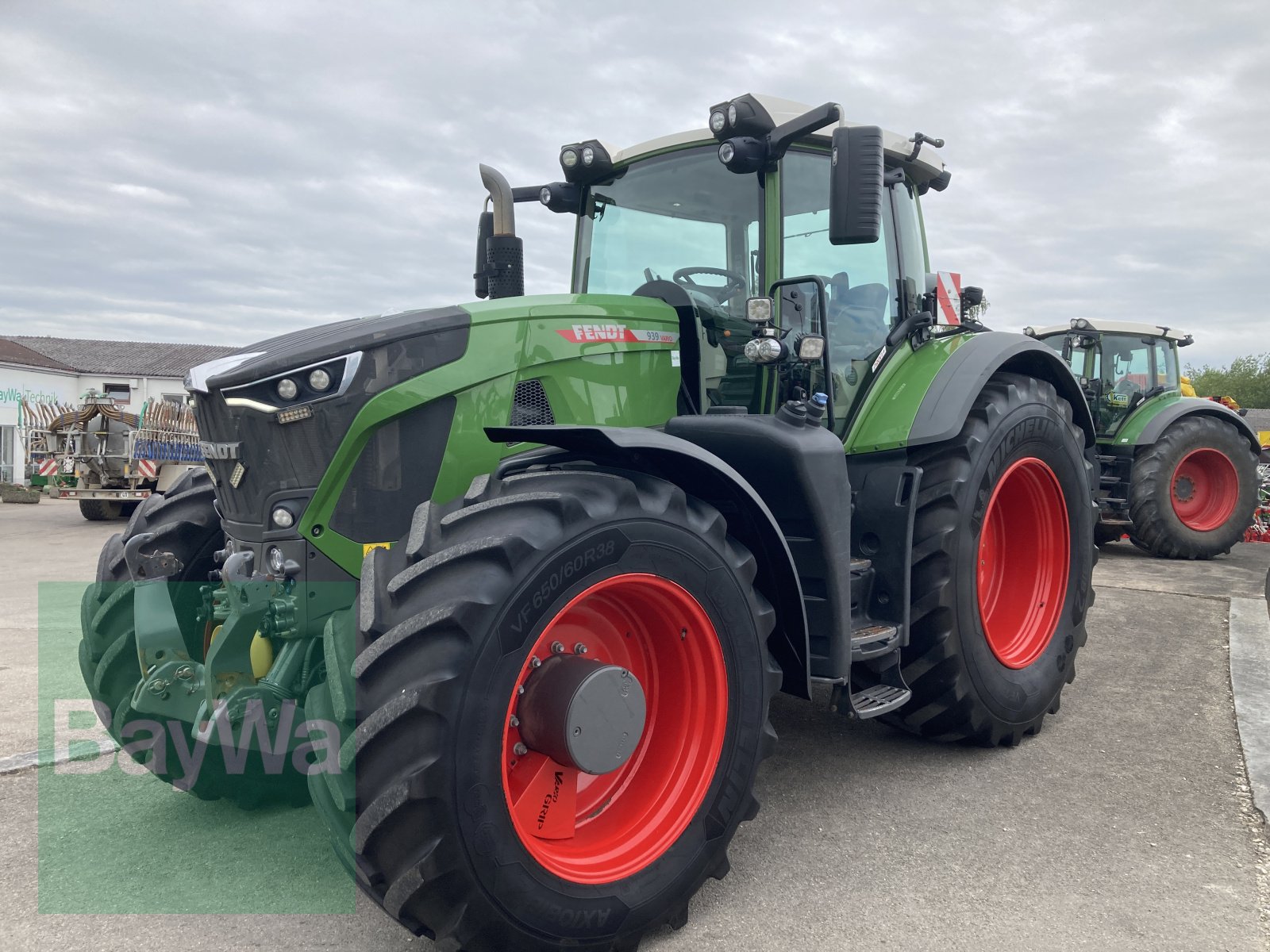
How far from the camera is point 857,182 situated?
3193 mm

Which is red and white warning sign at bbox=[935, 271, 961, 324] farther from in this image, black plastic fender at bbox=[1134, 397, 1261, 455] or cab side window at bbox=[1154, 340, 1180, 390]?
cab side window at bbox=[1154, 340, 1180, 390]

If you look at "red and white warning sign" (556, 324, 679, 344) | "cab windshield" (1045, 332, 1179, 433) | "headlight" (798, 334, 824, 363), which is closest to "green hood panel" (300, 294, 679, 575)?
"red and white warning sign" (556, 324, 679, 344)

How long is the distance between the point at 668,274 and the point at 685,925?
2395mm

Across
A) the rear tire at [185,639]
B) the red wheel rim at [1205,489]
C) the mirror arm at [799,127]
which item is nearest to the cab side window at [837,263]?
the mirror arm at [799,127]

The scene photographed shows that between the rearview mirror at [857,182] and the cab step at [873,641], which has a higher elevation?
the rearview mirror at [857,182]

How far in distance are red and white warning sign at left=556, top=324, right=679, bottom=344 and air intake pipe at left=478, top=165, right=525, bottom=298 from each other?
2.06ft

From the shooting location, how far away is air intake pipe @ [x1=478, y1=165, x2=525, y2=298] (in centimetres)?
359

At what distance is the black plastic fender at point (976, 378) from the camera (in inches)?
149

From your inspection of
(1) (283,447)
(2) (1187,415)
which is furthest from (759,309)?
(2) (1187,415)

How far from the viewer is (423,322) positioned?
2.92 m

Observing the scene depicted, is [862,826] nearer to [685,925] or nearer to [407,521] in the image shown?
[685,925]

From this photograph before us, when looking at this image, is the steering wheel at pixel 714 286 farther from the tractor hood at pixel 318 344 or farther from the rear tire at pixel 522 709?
the rear tire at pixel 522 709

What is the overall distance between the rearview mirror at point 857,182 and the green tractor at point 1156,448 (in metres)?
8.60

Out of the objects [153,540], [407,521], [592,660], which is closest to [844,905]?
[592,660]
